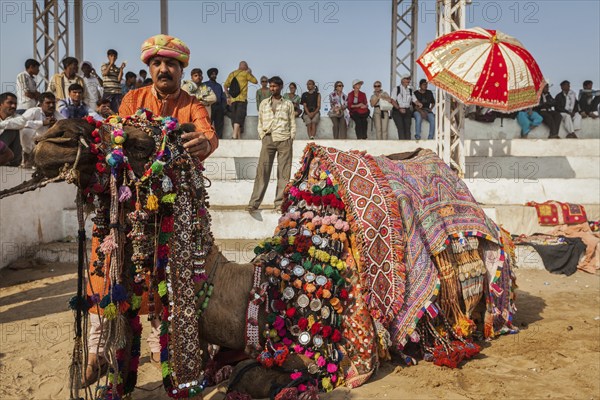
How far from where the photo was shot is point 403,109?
599 inches

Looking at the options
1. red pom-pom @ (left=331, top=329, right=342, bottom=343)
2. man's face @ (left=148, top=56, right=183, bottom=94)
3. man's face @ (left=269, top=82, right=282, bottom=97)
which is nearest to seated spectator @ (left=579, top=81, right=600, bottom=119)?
man's face @ (left=269, top=82, right=282, bottom=97)

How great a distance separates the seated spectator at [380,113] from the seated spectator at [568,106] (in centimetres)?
520

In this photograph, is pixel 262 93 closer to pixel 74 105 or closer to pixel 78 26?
pixel 74 105

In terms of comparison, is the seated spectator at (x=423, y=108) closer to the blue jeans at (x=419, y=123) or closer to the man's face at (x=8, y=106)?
the blue jeans at (x=419, y=123)

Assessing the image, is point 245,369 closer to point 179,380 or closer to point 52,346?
point 179,380

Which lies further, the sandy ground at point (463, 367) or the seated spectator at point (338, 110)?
the seated spectator at point (338, 110)

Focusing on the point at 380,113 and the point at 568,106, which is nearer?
the point at 380,113

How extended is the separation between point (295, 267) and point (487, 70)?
7.65 meters

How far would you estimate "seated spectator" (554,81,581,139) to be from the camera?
16.3 meters

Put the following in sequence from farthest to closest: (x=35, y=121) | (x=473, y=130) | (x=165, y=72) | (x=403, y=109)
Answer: (x=473, y=130)
(x=403, y=109)
(x=35, y=121)
(x=165, y=72)

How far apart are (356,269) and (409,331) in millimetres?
661

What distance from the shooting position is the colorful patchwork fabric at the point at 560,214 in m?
10.6

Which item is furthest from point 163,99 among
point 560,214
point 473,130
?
point 473,130

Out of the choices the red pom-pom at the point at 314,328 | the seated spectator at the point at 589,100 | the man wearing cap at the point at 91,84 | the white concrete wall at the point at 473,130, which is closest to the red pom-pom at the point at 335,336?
the red pom-pom at the point at 314,328
